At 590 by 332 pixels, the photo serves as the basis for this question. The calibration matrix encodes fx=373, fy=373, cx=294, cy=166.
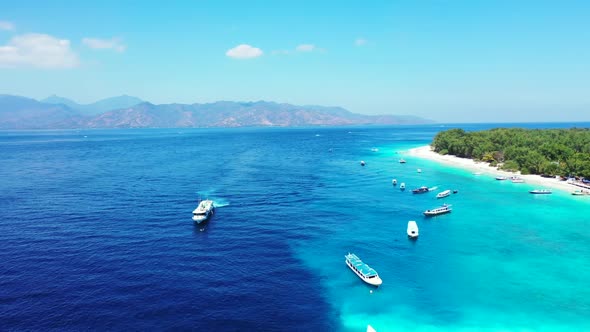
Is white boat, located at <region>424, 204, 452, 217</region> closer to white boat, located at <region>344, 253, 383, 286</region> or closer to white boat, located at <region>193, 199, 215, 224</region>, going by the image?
white boat, located at <region>344, 253, 383, 286</region>

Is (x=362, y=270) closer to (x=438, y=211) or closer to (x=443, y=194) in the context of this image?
(x=438, y=211)

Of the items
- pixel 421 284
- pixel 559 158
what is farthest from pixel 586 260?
pixel 559 158

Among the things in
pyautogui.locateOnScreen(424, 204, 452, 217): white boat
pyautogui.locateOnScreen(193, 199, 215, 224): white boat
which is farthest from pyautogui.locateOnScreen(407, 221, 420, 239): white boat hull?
pyautogui.locateOnScreen(193, 199, 215, 224): white boat

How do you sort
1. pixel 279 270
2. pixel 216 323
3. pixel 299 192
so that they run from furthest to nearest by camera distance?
1. pixel 299 192
2. pixel 279 270
3. pixel 216 323

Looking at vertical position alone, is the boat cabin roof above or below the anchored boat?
below

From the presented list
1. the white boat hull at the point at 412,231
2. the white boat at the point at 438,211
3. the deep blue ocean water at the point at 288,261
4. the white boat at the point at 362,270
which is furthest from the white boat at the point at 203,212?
the white boat at the point at 438,211

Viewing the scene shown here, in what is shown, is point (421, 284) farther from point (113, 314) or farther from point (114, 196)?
point (114, 196)
